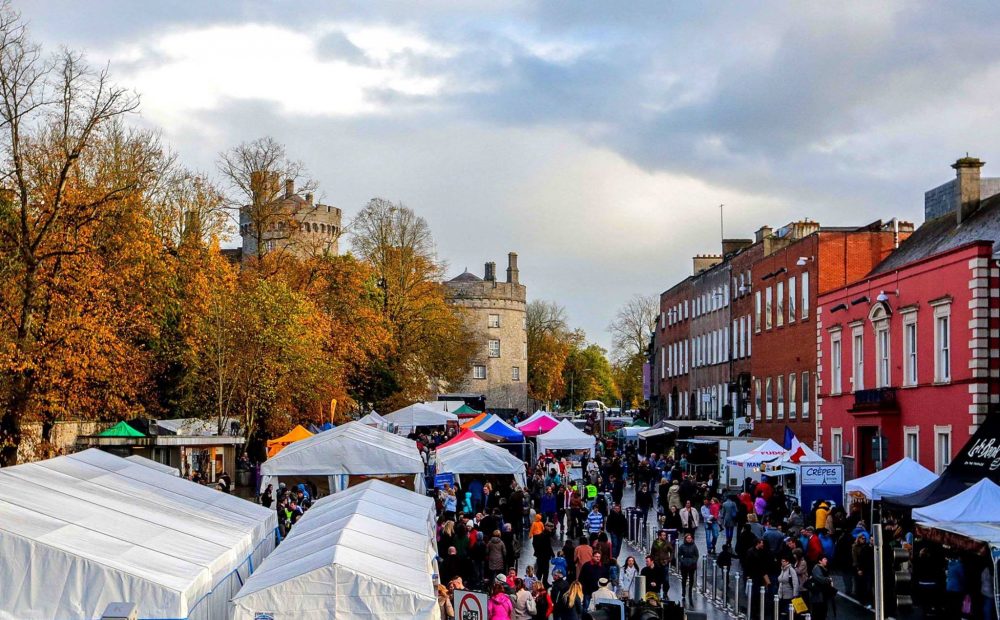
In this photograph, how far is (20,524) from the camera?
1536 centimetres

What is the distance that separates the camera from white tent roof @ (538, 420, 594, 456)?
148 ft

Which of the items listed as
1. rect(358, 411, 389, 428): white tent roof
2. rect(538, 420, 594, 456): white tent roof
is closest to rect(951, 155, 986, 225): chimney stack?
rect(538, 420, 594, 456): white tent roof

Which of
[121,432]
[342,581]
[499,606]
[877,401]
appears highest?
[877,401]

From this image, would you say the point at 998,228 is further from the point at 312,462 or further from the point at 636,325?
the point at 636,325

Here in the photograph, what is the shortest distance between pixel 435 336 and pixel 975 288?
4833cm

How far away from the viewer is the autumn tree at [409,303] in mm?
76000

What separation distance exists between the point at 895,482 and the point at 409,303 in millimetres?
53796

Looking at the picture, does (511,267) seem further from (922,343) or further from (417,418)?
(922,343)

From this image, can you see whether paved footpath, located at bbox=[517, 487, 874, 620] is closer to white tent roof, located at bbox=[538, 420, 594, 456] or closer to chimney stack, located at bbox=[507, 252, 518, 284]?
white tent roof, located at bbox=[538, 420, 594, 456]

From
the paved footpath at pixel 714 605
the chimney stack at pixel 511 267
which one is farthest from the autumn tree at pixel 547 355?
the paved footpath at pixel 714 605

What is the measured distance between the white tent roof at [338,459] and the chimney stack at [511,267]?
9999 cm

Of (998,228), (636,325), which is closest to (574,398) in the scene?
(636,325)

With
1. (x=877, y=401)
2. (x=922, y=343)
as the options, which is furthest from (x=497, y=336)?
(x=922, y=343)

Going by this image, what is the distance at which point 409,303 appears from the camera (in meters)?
78.8
